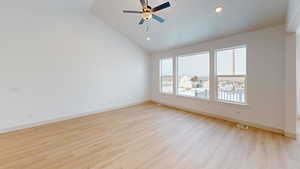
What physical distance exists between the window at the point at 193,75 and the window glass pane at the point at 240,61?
870 mm

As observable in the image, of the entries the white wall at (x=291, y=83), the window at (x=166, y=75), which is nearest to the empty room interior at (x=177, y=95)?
the white wall at (x=291, y=83)

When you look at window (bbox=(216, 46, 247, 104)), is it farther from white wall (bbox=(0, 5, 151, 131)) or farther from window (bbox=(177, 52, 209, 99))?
white wall (bbox=(0, 5, 151, 131))

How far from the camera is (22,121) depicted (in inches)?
129

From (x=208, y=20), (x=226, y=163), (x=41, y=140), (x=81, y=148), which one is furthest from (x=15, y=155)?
(x=208, y=20)

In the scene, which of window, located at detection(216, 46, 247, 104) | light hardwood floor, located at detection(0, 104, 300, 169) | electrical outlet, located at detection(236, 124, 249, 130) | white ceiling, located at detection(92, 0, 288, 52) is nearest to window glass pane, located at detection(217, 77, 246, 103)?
window, located at detection(216, 46, 247, 104)

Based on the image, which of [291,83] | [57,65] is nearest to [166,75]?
[291,83]

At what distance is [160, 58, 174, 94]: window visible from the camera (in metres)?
5.77

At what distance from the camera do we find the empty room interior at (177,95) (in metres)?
2.21

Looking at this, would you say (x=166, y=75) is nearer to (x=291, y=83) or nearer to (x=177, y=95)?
(x=177, y=95)

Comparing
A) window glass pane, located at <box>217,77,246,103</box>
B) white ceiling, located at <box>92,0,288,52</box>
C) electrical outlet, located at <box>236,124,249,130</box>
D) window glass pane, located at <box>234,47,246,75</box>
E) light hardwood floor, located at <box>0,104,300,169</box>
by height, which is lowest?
light hardwood floor, located at <box>0,104,300,169</box>

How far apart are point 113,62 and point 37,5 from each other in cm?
263

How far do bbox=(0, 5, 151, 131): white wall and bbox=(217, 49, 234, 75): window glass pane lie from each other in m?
3.60

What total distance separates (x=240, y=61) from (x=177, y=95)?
2.50 meters

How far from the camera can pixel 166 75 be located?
19.7 feet
